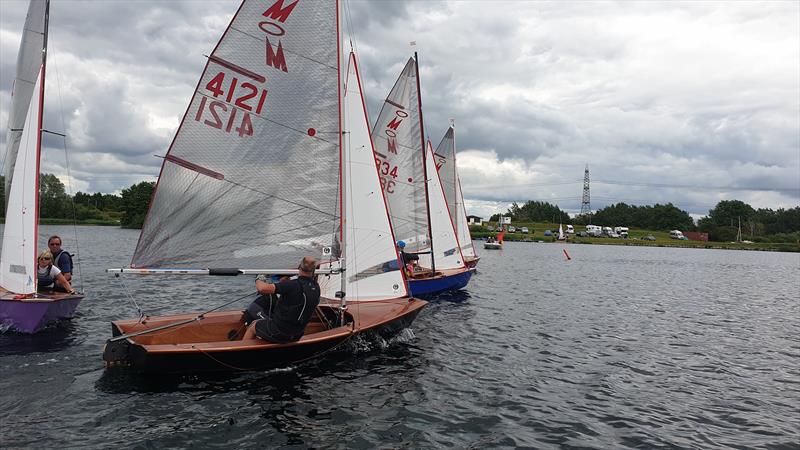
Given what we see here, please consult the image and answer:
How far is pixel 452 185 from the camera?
3331 centimetres

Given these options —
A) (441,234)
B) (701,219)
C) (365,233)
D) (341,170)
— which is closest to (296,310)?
(341,170)

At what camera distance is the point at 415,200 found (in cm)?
2225

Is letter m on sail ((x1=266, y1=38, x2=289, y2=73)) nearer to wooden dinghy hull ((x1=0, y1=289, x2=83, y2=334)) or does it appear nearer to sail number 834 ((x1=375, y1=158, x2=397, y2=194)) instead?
wooden dinghy hull ((x1=0, y1=289, x2=83, y2=334))

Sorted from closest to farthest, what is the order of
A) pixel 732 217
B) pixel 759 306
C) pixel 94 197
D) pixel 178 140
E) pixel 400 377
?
pixel 178 140, pixel 400 377, pixel 759 306, pixel 94 197, pixel 732 217

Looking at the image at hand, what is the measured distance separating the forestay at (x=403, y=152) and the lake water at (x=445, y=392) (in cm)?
501

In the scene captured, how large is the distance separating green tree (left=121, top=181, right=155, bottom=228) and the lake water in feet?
340

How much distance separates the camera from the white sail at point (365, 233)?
44.5 ft

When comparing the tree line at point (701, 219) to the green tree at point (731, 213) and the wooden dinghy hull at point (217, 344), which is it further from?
the wooden dinghy hull at point (217, 344)

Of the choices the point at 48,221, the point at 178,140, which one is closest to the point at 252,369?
the point at 178,140

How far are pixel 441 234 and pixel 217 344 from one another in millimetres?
16394

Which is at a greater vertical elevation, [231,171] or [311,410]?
[231,171]

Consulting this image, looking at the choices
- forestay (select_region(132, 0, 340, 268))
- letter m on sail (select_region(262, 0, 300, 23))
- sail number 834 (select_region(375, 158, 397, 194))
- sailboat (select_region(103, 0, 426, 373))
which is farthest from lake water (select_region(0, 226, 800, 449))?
letter m on sail (select_region(262, 0, 300, 23))

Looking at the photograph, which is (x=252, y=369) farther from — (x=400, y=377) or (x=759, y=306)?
(x=759, y=306)

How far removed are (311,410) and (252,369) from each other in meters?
1.99
